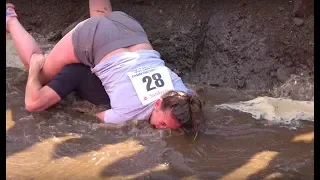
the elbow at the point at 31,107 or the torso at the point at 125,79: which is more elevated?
the torso at the point at 125,79

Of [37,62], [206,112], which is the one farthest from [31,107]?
[206,112]

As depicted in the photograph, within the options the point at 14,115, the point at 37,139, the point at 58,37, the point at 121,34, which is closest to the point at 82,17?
the point at 58,37

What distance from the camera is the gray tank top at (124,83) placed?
3.67 metres

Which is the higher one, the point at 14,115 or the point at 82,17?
the point at 82,17

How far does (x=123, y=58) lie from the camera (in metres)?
3.83

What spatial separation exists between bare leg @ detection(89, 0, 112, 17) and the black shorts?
0.69 metres

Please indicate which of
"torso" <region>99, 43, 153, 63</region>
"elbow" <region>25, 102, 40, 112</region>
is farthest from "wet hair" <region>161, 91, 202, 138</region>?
"elbow" <region>25, 102, 40, 112</region>

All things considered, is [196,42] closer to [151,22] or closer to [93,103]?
[151,22]

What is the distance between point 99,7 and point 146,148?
162 centimetres

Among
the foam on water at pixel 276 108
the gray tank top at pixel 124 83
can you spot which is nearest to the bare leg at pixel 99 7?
the gray tank top at pixel 124 83

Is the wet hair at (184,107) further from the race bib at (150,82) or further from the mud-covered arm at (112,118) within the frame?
the mud-covered arm at (112,118)

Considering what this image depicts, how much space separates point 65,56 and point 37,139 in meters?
0.78

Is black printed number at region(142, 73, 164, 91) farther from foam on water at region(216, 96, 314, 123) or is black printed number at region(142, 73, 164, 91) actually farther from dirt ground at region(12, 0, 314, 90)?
dirt ground at region(12, 0, 314, 90)

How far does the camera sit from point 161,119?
3.59m
